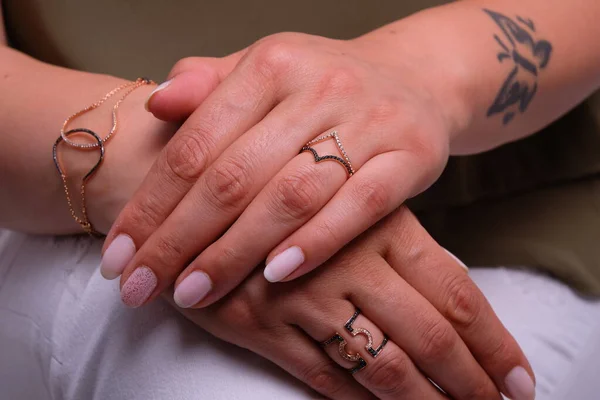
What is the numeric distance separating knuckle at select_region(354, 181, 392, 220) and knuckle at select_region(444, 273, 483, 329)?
12 centimetres

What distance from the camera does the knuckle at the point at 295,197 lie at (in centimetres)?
56

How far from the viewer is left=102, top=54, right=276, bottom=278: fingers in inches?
23.3

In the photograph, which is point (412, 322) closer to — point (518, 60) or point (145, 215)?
point (145, 215)

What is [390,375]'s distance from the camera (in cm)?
59

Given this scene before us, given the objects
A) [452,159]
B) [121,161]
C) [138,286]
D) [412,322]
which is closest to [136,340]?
[138,286]

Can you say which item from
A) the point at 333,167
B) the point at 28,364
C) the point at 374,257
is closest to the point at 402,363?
the point at 374,257

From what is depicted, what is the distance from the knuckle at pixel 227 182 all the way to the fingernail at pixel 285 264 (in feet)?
0.25

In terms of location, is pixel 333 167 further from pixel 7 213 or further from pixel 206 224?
pixel 7 213

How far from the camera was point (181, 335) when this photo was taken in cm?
65

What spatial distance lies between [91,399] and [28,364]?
0.16 meters

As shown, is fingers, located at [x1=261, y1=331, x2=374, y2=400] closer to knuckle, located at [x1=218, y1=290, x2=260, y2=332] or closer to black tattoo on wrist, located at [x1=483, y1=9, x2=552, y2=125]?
Result: knuckle, located at [x1=218, y1=290, x2=260, y2=332]

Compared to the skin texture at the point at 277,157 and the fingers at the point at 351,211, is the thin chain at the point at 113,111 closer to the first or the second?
the skin texture at the point at 277,157

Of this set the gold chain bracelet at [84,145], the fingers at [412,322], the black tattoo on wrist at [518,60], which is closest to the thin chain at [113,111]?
the gold chain bracelet at [84,145]

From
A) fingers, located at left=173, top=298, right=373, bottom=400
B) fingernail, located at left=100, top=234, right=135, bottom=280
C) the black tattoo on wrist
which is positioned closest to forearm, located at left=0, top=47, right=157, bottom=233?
fingernail, located at left=100, top=234, right=135, bottom=280
